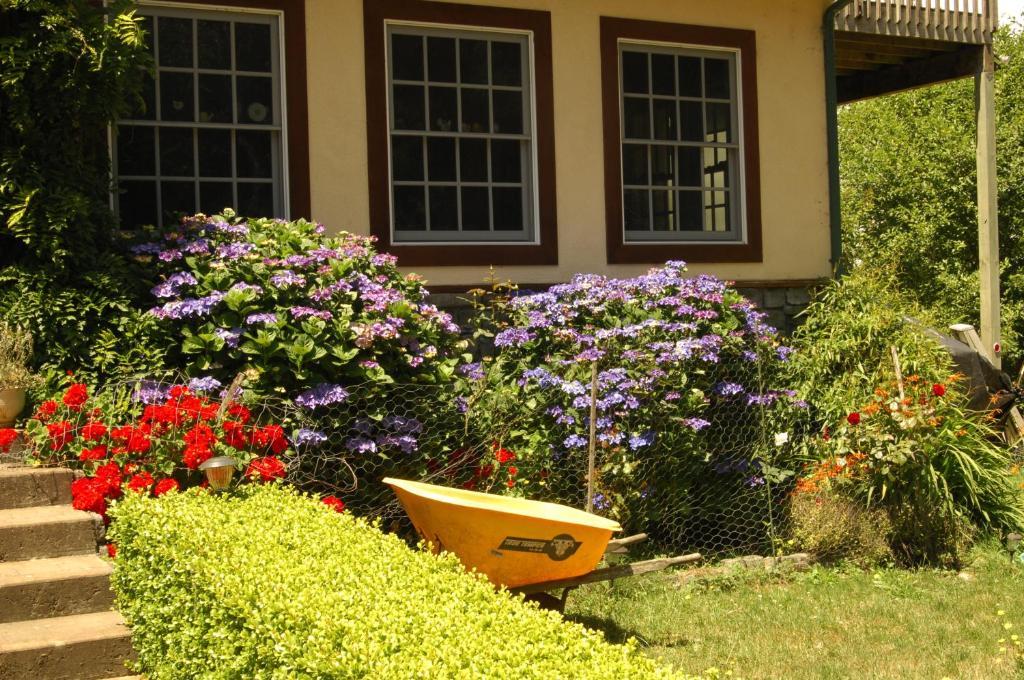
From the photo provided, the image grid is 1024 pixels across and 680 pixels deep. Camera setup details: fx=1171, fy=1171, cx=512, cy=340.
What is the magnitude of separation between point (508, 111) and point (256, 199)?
2163 millimetres

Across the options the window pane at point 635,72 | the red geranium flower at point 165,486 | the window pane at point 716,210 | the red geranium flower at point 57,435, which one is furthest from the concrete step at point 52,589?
the window pane at point 716,210

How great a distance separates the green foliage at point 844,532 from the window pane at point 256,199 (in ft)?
14.4

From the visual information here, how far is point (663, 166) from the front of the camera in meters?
10.1

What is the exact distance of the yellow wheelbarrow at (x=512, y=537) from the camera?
5180 mm

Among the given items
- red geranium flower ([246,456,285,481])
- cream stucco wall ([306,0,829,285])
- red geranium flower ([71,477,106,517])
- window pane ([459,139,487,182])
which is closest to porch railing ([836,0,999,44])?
cream stucco wall ([306,0,829,285])

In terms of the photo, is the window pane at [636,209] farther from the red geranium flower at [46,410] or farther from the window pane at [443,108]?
the red geranium flower at [46,410]

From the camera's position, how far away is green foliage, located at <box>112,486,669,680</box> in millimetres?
3170

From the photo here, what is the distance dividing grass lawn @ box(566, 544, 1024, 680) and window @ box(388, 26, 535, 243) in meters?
3.42

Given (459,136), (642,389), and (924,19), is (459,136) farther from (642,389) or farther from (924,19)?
(924,19)

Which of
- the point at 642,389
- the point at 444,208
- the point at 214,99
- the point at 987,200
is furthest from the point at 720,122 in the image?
the point at 214,99

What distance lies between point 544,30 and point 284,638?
6.75 meters

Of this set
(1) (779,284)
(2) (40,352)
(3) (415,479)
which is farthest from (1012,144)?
(2) (40,352)

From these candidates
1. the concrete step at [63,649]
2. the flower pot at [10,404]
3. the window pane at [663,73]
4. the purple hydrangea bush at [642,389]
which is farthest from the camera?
the window pane at [663,73]

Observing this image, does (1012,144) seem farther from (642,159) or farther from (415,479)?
(415,479)
